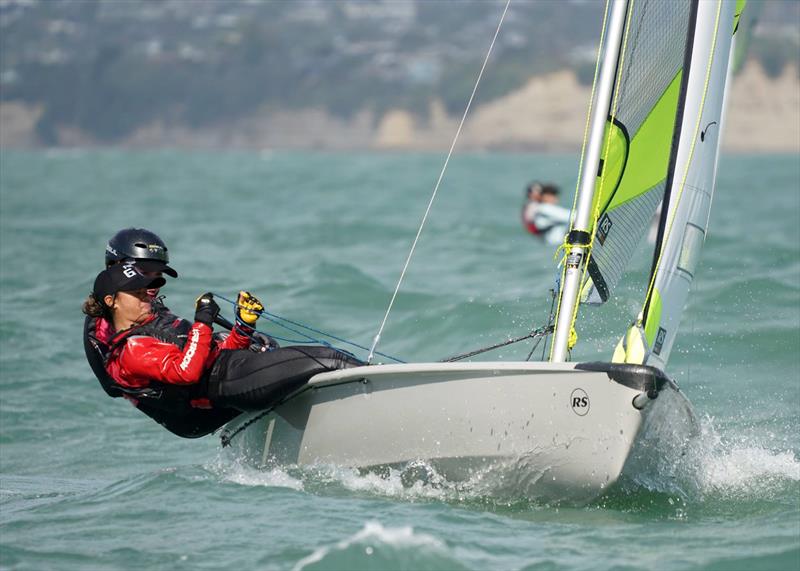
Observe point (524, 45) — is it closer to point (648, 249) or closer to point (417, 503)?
point (648, 249)

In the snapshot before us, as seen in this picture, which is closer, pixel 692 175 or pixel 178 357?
pixel 178 357

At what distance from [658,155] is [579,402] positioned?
1.29m

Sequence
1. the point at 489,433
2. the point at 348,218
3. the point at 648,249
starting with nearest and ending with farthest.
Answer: the point at 489,433 < the point at 648,249 < the point at 348,218

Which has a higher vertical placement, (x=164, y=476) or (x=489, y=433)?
(x=489, y=433)

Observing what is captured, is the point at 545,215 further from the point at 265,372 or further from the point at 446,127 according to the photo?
the point at 446,127

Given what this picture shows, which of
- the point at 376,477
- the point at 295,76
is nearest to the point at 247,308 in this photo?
the point at 376,477

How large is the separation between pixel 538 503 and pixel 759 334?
3.27 meters

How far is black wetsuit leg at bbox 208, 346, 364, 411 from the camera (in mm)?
4344

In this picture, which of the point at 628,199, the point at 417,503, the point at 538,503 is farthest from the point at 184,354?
the point at 628,199

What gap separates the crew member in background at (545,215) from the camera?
32.5ft

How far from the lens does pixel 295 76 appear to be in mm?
97625

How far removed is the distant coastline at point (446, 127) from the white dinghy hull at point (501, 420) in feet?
239

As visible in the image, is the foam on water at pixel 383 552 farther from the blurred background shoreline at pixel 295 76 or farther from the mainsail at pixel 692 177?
the blurred background shoreline at pixel 295 76

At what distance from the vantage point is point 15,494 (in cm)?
473
